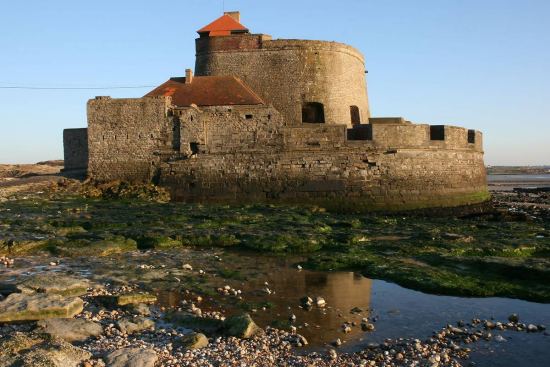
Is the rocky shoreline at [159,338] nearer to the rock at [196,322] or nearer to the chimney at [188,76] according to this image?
the rock at [196,322]

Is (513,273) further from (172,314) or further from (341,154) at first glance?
(341,154)

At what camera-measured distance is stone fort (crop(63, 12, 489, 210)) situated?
73.0 ft

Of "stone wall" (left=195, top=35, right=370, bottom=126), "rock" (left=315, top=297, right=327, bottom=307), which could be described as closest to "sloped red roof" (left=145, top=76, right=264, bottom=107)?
"stone wall" (left=195, top=35, right=370, bottom=126)

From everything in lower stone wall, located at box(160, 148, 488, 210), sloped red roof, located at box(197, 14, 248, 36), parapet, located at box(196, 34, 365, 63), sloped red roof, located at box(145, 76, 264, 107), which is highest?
sloped red roof, located at box(197, 14, 248, 36)

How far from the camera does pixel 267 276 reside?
33.8 ft

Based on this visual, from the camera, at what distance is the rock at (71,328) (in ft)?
21.0

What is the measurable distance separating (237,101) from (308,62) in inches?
209

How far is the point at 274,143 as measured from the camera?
22.7 m

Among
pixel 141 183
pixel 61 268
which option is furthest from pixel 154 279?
pixel 141 183

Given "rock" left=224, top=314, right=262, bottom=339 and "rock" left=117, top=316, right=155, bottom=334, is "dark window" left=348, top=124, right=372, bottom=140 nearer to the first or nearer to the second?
"rock" left=224, top=314, right=262, bottom=339

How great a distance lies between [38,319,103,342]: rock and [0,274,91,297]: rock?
1427 millimetres

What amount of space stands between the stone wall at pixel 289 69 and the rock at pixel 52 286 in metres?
19.9

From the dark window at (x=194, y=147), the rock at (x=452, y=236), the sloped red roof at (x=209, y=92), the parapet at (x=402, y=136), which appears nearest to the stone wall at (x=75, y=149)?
the sloped red roof at (x=209, y=92)

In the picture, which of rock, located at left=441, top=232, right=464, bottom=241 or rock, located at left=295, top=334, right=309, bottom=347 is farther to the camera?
rock, located at left=441, top=232, right=464, bottom=241
